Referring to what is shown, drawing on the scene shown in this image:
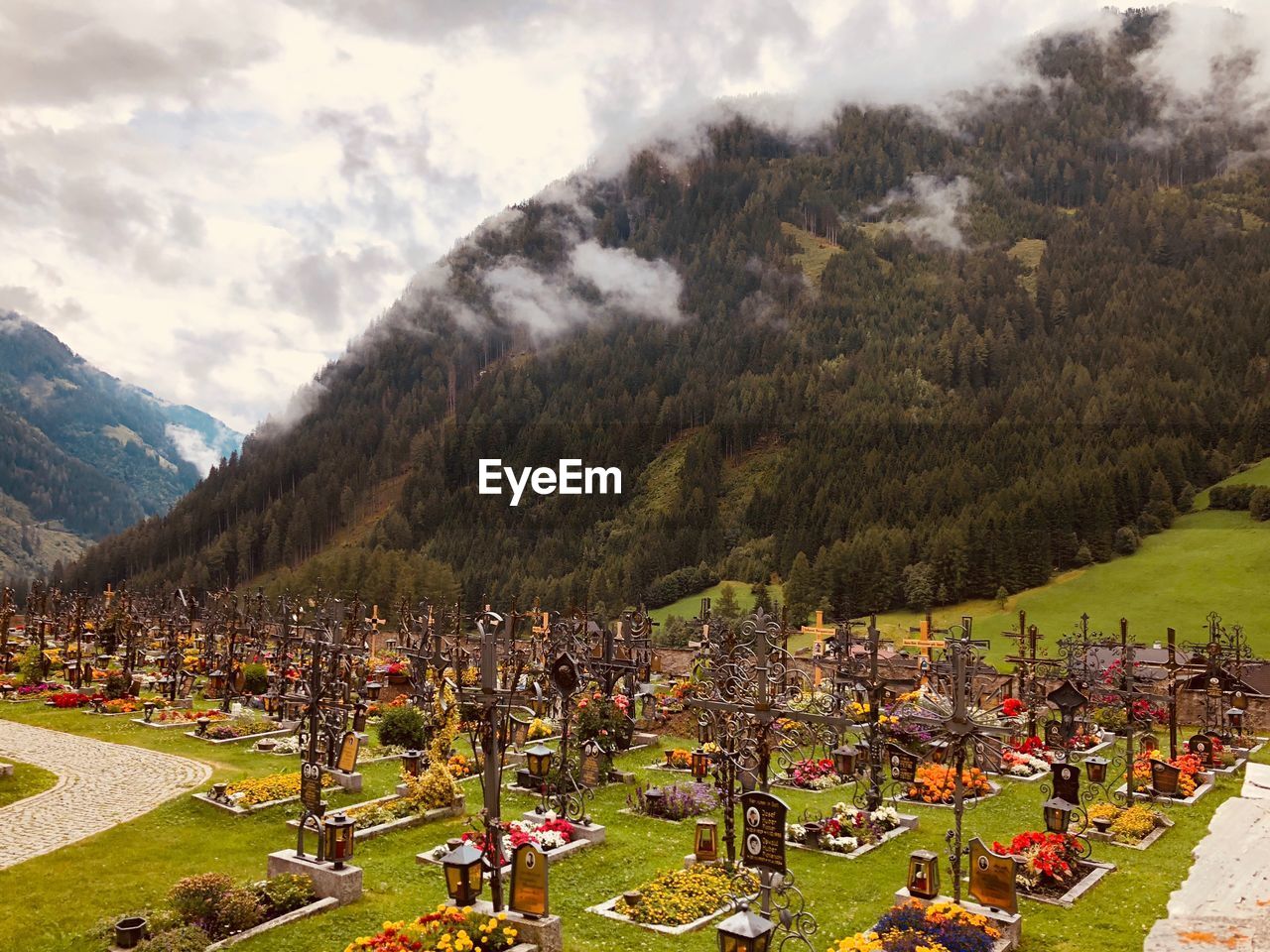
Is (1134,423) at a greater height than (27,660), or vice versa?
(1134,423)

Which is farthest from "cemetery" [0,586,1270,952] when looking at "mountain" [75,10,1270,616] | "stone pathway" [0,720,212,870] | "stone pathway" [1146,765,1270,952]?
"mountain" [75,10,1270,616]

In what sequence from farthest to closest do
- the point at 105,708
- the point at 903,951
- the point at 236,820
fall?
the point at 105,708 → the point at 236,820 → the point at 903,951

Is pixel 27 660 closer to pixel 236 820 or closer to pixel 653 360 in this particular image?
pixel 236 820

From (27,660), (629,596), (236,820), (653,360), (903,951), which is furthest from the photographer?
(653,360)

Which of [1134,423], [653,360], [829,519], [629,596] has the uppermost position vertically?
[653,360]

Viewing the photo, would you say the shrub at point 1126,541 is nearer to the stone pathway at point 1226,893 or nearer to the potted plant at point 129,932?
the stone pathway at point 1226,893

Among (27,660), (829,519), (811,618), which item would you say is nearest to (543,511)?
(829,519)
